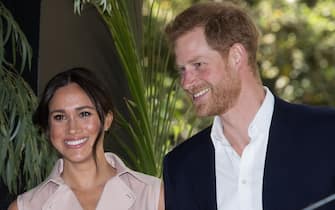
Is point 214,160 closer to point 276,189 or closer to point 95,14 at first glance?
point 276,189

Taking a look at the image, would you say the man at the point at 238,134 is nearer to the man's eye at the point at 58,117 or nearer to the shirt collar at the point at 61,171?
the shirt collar at the point at 61,171

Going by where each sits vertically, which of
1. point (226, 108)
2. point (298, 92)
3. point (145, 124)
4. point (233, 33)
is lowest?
point (298, 92)

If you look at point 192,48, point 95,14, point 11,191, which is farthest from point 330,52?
point 192,48

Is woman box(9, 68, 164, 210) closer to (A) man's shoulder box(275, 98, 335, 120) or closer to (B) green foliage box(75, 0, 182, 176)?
(A) man's shoulder box(275, 98, 335, 120)

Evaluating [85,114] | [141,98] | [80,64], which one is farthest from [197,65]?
[80,64]

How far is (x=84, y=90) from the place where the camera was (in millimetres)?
3342

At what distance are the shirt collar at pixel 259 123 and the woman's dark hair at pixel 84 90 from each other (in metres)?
0.41

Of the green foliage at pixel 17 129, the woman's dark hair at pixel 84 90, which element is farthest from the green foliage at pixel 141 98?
the woman's dark hair at pixel 84 90

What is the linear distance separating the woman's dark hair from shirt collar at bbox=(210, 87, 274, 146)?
410 millimetres

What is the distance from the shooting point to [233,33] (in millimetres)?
3096

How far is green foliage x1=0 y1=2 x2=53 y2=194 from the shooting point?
3.58m

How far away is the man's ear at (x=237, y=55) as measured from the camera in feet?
10.0

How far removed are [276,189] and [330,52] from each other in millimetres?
7434

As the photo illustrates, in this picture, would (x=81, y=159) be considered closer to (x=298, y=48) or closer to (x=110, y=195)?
(x=110, y=195)
